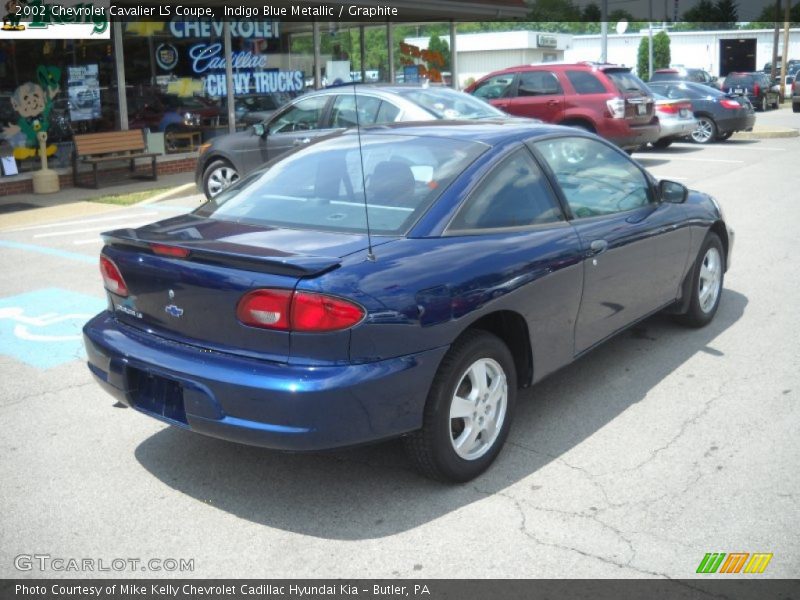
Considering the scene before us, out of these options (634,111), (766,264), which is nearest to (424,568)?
(766,264)

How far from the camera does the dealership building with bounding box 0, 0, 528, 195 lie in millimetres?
14836

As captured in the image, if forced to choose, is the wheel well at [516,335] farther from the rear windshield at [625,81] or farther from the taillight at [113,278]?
the rear windshield at [625,81]

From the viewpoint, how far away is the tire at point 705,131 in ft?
68.8

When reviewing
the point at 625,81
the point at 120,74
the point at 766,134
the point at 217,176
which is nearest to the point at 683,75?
the point at 766,134

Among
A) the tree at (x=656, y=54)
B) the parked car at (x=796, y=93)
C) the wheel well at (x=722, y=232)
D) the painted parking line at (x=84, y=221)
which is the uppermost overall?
the tree at (x=656, y=54)

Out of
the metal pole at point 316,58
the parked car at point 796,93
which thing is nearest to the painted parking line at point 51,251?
the metal pole at point 316,58

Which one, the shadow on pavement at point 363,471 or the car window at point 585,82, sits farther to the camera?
the car window at point 585,82

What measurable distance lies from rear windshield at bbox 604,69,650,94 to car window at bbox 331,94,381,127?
673 centimetres

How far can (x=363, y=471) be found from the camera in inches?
169

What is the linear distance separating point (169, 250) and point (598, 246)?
7.39 ft

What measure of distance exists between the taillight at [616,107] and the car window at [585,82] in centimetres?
42

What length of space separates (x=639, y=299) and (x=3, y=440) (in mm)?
3616

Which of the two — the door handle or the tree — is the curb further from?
the tree

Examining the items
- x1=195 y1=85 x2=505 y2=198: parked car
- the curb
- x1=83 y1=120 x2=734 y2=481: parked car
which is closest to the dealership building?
x1=195 y1=85 x2=505 y2=198: parked car
